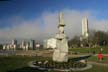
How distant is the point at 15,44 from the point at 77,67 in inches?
2910

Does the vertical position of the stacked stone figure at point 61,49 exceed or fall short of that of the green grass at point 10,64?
it exceeds it

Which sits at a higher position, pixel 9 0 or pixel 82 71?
pixel 9 0

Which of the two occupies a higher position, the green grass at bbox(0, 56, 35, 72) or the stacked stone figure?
the stacked stone figure

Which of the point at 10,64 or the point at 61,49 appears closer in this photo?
the point at 10,64

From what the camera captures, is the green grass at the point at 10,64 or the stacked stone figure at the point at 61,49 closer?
the green grass at the point at 10,64

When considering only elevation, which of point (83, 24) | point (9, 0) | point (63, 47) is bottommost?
point (63, 47)

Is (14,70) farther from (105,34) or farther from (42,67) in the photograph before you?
(105,34)

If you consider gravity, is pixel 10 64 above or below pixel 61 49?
below

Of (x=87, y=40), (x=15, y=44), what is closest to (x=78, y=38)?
(x=87, y=40)

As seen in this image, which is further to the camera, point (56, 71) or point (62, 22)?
point (62, 22)

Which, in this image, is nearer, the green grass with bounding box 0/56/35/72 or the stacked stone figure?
the green grass with bounding box 0/56/35/72

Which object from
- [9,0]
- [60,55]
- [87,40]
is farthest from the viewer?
[87,40]

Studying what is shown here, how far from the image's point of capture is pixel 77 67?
66.4 ft

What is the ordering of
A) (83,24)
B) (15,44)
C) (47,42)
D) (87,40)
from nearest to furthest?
(15,44), (87,40), (47,42), (83,24)
